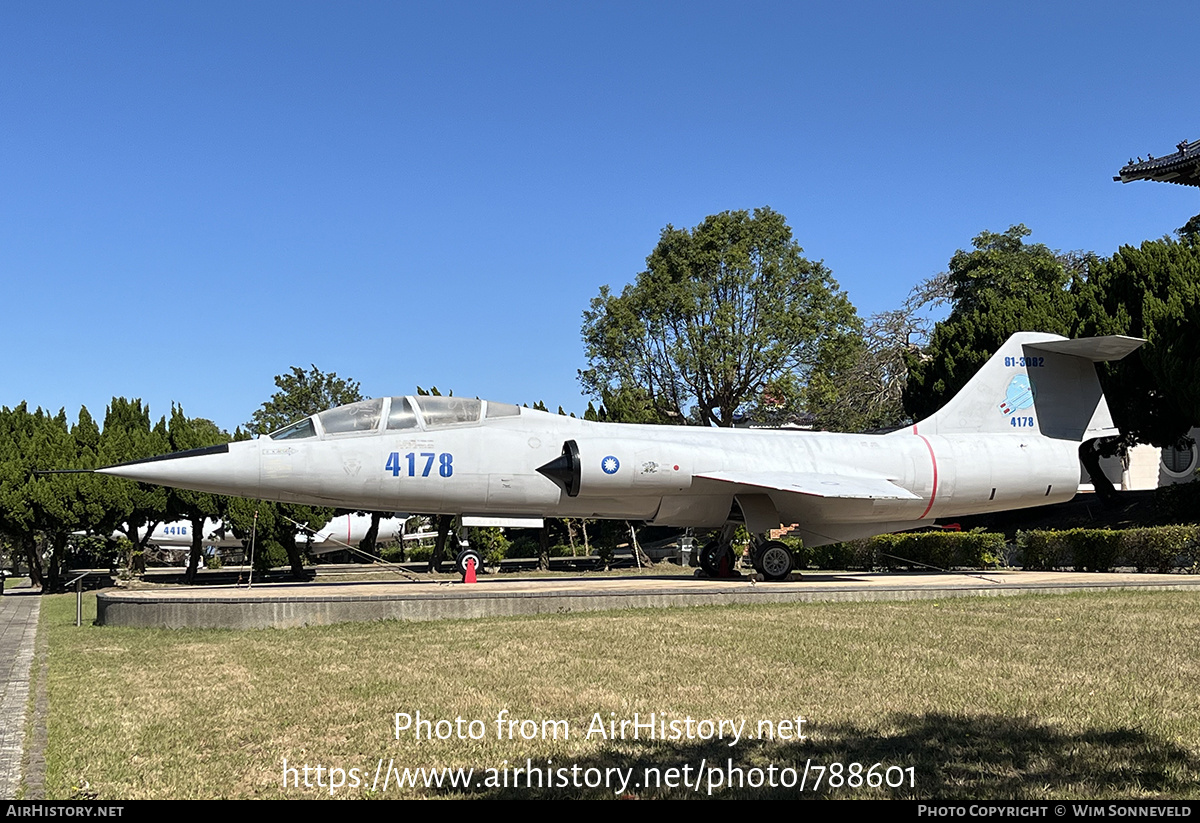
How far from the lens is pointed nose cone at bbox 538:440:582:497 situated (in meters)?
15.8

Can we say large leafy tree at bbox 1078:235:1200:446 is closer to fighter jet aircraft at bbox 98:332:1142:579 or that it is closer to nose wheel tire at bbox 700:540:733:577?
fighter jet aircraft at bbox 98:332:1142:579

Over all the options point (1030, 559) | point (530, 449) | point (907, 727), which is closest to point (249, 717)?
point (907, 727)

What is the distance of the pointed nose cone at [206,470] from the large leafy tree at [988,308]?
24652mm

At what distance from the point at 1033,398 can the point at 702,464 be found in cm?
730

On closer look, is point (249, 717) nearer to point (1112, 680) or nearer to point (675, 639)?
point (675, 639)

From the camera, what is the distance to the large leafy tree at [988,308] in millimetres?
32031

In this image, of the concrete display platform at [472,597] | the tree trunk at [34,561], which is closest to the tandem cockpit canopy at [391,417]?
the concrete display platform at [472,597]

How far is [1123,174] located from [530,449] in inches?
1388

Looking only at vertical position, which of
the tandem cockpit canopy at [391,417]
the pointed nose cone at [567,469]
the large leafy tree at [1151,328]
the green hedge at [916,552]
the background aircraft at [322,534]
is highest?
the large leafy tree at [1151,328]

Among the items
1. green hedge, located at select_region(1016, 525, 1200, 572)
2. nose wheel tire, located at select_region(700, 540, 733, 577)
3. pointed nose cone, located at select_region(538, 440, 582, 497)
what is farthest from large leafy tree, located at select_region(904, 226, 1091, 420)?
pointed nose cone, located at select_region(538, 440, 582, 497)

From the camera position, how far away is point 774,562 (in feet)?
56.3

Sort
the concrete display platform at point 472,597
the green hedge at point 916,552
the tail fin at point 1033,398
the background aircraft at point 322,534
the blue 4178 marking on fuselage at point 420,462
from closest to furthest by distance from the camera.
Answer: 1. the concrete display platform at point 472,597
2. the blue 4178 marking on fuselage at point 420,462
3. the tail fin at point 1033,398
4. the green hedge at point 916,552
5. the background aircraft at point 322,534

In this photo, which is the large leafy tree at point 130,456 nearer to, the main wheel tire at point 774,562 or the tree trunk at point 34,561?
the tree trunk at point 34,561

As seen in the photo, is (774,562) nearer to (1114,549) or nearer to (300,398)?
(1114,549)
